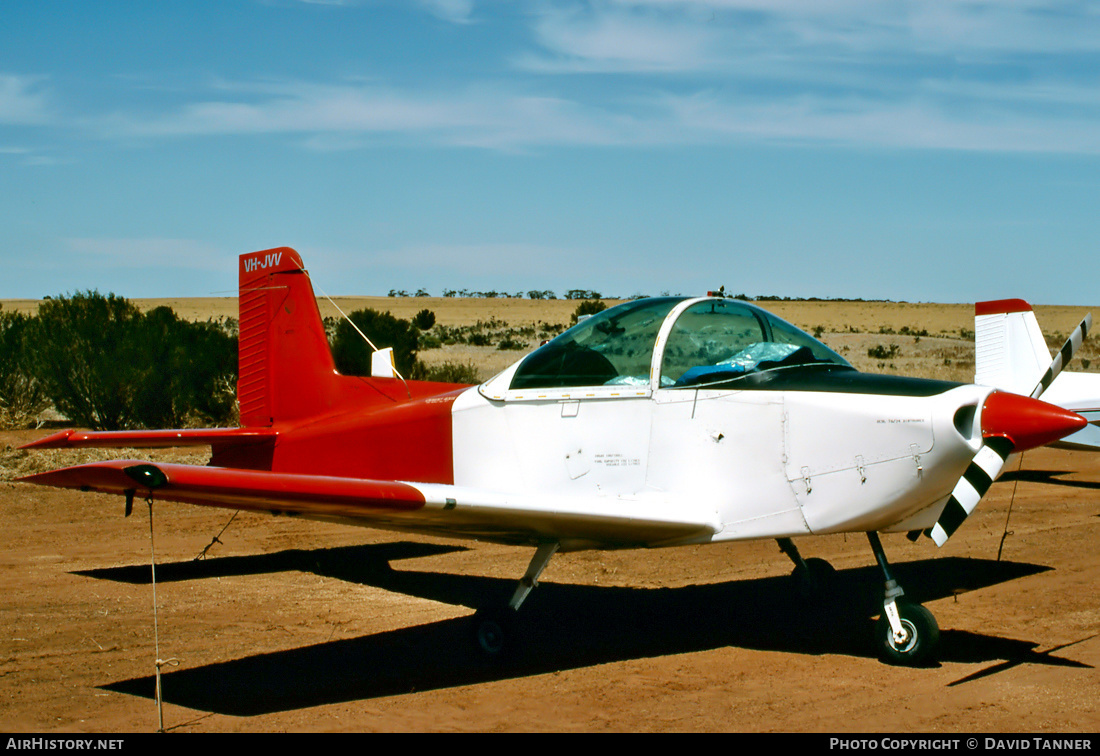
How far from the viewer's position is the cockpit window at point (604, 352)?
6.11m

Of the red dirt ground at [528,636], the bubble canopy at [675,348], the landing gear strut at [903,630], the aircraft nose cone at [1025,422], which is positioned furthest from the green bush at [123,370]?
the aircraft nose cone at [1025,422]

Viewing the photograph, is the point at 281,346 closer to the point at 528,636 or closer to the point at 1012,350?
the point at 528,636

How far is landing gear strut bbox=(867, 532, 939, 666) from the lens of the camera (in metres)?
5.57

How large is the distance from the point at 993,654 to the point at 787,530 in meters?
1.66

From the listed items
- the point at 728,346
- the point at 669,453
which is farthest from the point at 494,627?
the point at 728,346

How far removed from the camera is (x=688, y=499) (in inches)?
229

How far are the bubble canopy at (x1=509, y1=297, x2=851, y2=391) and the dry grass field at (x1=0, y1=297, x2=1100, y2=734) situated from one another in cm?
180

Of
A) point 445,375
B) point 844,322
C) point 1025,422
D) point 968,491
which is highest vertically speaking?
point 844,322

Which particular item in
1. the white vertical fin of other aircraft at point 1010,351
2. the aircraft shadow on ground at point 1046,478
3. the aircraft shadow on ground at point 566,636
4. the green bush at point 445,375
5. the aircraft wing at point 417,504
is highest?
the white vertical fin of other aircraft at point 1010,351

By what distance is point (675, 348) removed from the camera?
19.7 ft

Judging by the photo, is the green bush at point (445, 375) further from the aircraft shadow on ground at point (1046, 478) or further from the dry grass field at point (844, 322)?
the aircraft shadow on ground at point (1046, 478)

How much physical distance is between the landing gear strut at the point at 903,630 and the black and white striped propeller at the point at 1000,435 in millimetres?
430

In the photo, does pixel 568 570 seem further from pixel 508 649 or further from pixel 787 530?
pixel 787 530

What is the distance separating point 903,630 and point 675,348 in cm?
215
